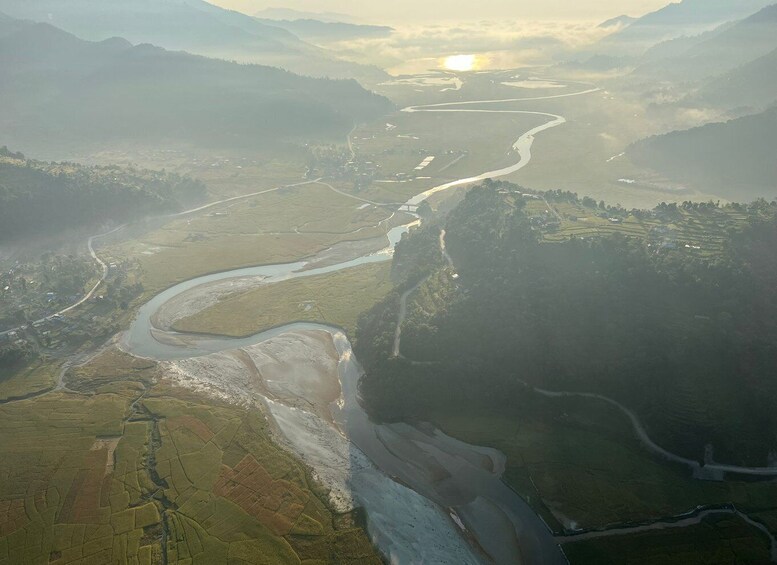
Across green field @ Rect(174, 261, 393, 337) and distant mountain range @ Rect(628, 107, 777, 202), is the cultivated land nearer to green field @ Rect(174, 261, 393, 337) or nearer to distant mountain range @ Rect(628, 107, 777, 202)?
green field @ Rect(174, 261, 393, 337)

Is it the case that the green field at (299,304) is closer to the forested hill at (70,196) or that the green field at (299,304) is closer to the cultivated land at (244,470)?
the cultivated land at (244,470)

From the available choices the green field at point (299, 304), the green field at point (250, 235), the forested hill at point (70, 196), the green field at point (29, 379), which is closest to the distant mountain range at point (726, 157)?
the green field at point (250, 235)

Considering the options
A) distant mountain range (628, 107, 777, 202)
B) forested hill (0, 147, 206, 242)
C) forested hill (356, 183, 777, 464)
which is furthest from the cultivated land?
distant mountain range (628, 107, 777, 202)

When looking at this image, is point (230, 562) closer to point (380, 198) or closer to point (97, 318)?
point (97, 318)

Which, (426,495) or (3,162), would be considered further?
(3,162)

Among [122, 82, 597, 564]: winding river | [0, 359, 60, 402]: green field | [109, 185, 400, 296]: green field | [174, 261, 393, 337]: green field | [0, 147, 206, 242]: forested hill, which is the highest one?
[0, 147, 206, 242]: forested hill

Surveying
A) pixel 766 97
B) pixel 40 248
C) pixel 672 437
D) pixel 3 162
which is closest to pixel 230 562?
pixel 672 437
